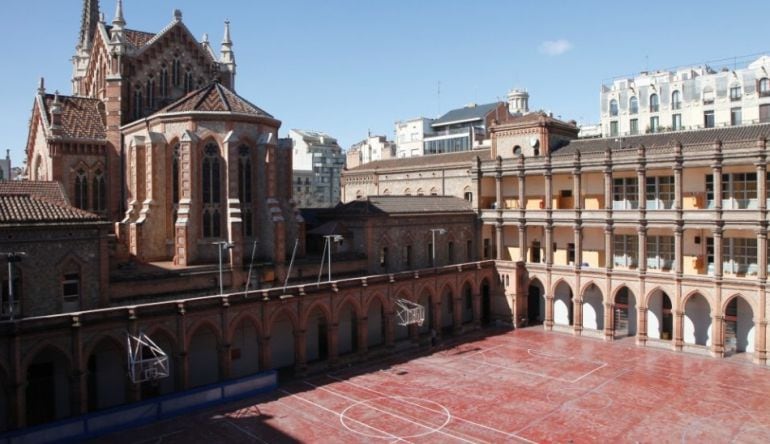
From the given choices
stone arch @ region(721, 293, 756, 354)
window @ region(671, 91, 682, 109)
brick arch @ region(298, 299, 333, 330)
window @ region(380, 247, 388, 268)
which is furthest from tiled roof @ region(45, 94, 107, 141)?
window @ region(671, 91, 682, 109)

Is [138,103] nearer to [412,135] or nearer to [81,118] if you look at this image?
[81,118]

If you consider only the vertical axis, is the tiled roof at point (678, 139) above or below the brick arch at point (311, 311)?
above

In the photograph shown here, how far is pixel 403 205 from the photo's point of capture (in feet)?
177

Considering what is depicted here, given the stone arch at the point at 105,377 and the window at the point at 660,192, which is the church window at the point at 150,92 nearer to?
the stone arch at the point at 105,377

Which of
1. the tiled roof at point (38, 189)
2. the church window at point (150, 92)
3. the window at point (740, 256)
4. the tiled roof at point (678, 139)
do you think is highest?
the church window at point (150, 92)

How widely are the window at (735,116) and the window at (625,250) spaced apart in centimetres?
3676

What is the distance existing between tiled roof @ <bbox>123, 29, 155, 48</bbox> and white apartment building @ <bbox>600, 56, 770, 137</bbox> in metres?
59.7

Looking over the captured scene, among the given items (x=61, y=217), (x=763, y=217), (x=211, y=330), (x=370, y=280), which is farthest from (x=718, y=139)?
(x=61, y=217)

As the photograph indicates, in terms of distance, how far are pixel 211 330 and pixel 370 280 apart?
40.6 ft

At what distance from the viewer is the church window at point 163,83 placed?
5116 centimetres

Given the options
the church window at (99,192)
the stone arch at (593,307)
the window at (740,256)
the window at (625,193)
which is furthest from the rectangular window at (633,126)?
the church window at (99,192)

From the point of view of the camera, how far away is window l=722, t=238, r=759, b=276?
147 feet

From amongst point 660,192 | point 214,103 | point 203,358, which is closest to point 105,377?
point 203,358

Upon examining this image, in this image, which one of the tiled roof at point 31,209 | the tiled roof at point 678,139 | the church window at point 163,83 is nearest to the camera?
the tiled roof at point 31,209
